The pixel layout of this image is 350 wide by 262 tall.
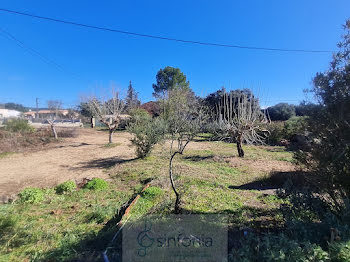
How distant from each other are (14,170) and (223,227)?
835 cm

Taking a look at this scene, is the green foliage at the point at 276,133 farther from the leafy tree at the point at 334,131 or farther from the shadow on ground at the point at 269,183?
the leafy tree at the point at 334,131

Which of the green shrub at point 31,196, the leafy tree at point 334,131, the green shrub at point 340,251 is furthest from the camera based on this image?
the green shrub at point 31,196

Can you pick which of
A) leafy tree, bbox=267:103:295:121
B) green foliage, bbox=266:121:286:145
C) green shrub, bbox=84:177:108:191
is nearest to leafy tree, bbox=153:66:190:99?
leafy tree, bbox=267:103:295:121

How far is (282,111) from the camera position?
56.1 feet

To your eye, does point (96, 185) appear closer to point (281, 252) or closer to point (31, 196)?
point (31, 196)

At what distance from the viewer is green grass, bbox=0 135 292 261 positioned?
2.19m

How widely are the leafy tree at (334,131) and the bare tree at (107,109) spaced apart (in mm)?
12240

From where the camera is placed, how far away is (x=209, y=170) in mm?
5848

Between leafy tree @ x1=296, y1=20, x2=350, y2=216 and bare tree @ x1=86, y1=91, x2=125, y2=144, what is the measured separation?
40.2ft

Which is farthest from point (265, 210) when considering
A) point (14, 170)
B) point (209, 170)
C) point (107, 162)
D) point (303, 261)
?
point (14, 170)

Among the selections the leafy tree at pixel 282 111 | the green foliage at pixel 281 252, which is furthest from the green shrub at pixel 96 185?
the leafy tree at pixel 282 111

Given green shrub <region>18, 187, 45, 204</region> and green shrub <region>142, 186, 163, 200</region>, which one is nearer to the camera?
green shrub <region>142, 186, 163, 200</region>

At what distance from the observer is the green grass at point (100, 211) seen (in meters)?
2.19

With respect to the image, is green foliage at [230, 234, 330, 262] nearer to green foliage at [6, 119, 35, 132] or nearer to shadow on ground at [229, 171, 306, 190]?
shadow on ground at [229, 171, 306, 190]
